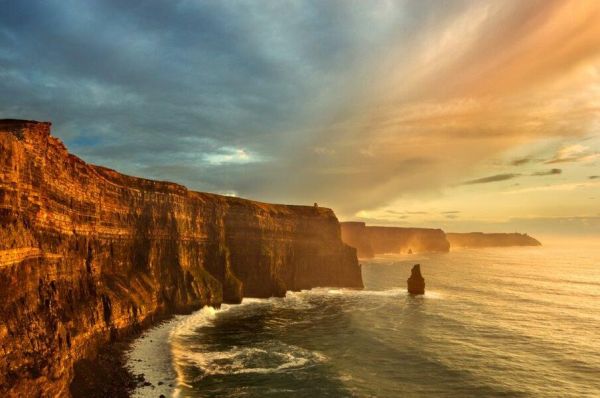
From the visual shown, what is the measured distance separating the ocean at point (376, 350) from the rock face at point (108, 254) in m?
6.43

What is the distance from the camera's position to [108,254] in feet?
187

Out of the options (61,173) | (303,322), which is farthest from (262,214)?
(61,173)

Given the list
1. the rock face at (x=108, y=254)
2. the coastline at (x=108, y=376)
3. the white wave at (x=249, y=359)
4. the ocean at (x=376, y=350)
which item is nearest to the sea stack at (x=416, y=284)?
the ocean at (x=376, y=350)

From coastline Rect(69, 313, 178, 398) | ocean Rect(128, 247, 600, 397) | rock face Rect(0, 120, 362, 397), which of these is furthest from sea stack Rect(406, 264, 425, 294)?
coastline Rect(69, 313, 178, 398)

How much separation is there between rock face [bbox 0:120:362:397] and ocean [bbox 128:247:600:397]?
21.1 ft

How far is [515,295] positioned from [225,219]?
249ft

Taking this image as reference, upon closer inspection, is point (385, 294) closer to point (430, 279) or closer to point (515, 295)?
point (515, 295)

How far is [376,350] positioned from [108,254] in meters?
40.3

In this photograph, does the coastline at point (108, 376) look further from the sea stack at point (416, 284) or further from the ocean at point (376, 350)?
the sea stack at point (416, 284)

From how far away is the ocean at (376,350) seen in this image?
38938 mm

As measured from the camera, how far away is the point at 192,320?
6438 cm

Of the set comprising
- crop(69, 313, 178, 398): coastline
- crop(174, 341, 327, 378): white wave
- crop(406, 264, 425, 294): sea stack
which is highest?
crop(406, 264, 425, 294): sea stack

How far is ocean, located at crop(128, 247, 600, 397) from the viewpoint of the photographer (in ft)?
128

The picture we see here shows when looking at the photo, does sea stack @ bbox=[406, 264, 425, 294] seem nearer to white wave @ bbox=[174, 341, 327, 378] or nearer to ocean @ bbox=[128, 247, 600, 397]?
ocean @ bbox=[128, 247, 600, 397]
